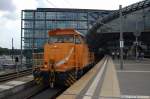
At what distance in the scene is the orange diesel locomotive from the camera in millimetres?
18703

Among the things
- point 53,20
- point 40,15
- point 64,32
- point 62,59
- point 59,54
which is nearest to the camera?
point 62,59

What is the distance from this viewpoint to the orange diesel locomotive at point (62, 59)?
18.7 meters

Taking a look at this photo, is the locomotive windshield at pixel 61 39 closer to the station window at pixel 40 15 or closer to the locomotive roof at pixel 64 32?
the locomotive roof at pixel 64 32

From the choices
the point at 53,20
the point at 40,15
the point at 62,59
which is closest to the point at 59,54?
the point at 62,59

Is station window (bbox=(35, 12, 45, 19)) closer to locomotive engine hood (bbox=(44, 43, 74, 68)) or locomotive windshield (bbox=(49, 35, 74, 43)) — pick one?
locomotive windshield (bbox=(49, 35, 74, 43))

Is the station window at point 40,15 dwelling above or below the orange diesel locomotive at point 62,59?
above

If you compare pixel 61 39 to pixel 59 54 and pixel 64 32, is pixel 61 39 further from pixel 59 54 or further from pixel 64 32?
pixel 59 54

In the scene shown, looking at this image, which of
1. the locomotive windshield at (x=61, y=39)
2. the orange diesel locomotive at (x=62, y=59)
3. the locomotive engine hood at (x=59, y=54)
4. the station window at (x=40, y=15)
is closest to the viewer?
the orange diesel locomotive at (x=62, y=59)

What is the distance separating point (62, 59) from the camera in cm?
1964

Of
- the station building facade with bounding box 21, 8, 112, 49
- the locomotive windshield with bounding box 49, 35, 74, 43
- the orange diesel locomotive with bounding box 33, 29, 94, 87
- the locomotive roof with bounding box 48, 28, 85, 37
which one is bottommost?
the orange diesel locomotive with bounding box 33, 29, 94, 87

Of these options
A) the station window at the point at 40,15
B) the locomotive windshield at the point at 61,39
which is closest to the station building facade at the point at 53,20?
the station window at the point at 40,15

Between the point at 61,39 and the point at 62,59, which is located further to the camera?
the point at 61,39

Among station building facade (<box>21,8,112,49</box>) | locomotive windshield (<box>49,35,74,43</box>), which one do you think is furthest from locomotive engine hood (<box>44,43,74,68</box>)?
station building facade (<box>21,8,112,49</box>)

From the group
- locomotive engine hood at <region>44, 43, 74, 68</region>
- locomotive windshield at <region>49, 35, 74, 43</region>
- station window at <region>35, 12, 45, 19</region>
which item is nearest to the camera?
locomotive engine hood at <region>44, 43, 74, 68</region>
